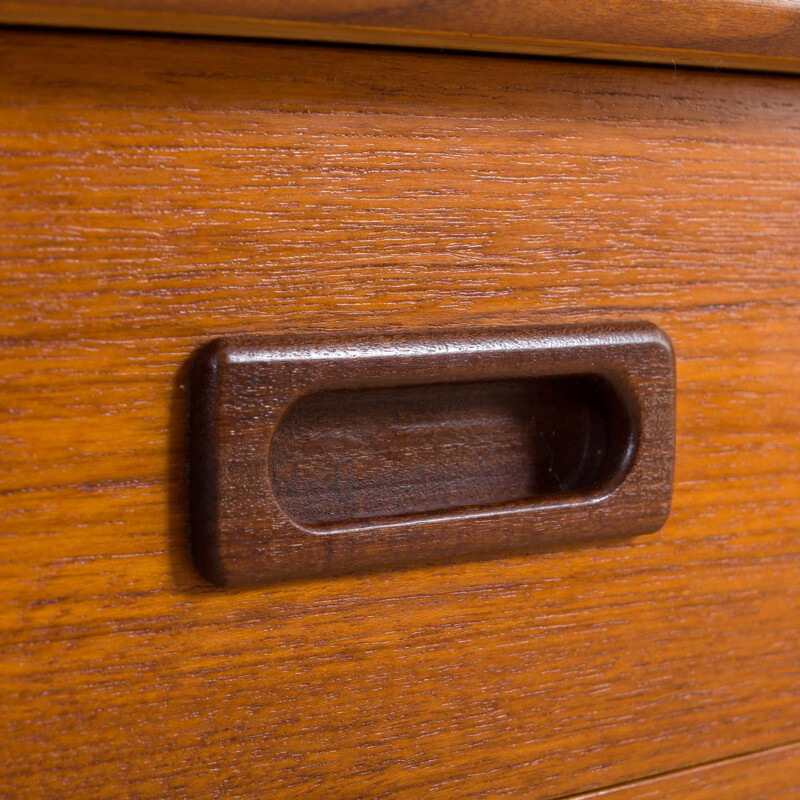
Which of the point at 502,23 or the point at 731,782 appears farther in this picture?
the point at 731,782

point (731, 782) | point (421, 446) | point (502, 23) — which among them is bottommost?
point (731, 782)

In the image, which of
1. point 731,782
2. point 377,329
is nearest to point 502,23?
point 377,329

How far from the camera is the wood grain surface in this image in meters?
0.23

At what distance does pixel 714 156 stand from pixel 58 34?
205 millimetres

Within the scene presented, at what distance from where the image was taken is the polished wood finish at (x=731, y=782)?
1.12 ft

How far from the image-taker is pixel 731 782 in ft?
1.18

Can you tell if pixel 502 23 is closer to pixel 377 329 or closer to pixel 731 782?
pixel 377 329

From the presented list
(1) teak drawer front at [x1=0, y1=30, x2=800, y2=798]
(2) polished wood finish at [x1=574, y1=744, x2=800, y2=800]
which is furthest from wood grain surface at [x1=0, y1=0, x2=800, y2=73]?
(2) polished wood finish at [x1=574, y1=744, x2=800, y2=800]

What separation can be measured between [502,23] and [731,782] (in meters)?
0.28

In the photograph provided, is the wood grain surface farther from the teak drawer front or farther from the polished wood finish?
the polished wood finish

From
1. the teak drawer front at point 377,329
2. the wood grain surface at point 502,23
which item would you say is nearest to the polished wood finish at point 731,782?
the teak drawer front at point 377,329

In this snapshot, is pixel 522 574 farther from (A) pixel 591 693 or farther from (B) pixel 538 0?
(B) pixel 538 0

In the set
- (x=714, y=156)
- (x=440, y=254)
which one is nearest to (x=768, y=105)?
(x=714, y=156)

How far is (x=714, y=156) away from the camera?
321 millimetres
